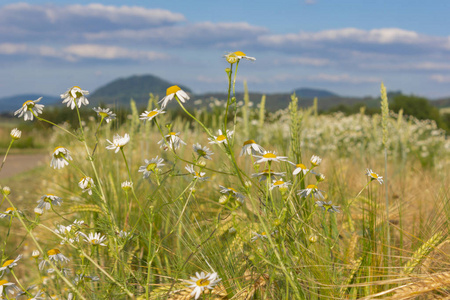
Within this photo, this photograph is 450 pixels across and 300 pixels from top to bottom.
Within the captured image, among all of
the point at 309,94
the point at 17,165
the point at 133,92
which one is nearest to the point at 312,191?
the point at 133,92

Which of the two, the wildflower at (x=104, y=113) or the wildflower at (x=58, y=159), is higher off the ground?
the wildflower at (x=104, y=113)

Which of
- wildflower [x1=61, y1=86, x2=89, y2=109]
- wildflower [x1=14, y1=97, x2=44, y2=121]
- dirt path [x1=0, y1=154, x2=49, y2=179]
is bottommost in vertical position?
dirt path [x1=0, y1=154, x2=49, y2=179]

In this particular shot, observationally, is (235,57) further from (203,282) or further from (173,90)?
(203,282)

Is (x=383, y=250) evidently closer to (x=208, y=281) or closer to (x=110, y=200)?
(x=208, y=281)

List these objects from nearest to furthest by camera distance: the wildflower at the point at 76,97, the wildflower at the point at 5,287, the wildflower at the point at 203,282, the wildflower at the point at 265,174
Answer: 1. the wildflower at the point at 203,282
2. the wildflower at the point at 265,174
3. the wildflower at the point at 5,287
4. the wildflower at the point at 76,97

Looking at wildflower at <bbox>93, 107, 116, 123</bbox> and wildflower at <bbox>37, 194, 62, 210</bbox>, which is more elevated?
wildflower at <bbox>93, 107, 116, 123</bbox>

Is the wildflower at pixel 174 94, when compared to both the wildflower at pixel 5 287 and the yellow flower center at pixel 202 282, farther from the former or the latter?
the wildflower at pixel 5 287

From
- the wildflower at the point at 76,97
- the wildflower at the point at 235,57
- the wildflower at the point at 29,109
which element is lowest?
the wildflower at the point at 29,109

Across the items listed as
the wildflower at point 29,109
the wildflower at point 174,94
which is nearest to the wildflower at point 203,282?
the wildflower at point 174,94

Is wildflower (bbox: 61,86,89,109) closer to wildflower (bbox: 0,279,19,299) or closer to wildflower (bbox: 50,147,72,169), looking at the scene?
wildflower (bbox: 50,147,72,169)

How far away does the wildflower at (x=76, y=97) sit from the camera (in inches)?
77.1

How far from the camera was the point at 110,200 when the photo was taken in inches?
127

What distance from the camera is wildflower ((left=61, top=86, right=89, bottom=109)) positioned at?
77.1 inches

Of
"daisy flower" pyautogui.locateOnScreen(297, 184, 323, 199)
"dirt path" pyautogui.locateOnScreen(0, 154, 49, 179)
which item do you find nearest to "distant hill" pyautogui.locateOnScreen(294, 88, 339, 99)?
"daisy flower" pyautogui.locateOnScreen(297, 184, 323, 199)
